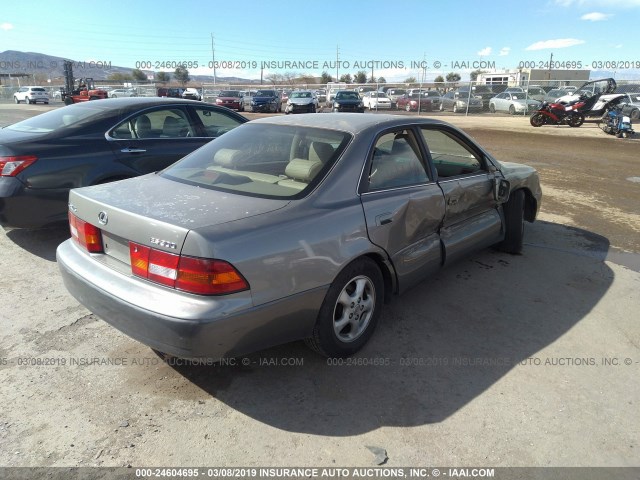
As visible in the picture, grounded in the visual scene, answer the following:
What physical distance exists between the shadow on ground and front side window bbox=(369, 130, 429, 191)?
107 centimetres

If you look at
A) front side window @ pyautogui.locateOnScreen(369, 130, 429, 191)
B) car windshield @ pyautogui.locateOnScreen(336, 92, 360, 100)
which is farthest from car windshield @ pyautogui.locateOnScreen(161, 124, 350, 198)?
car windshield @ pyautogui.locateOnScreen(336, 92, 360, 100)

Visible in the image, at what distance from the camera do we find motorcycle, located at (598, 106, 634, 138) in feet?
53.9

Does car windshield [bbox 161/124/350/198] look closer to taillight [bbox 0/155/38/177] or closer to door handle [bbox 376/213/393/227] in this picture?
door handle [bbox 376/213/393/227]

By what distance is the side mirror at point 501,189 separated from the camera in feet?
14.2

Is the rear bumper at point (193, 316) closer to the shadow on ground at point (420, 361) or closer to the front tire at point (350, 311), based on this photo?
the front tire at point (350, 311)

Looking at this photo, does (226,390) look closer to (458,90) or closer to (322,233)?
(322,233)

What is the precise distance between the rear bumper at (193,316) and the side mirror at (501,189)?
2.46 m

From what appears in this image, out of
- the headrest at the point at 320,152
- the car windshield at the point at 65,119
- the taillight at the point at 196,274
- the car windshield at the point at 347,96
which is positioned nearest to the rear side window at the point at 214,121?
the car windshield at the point at 65,119

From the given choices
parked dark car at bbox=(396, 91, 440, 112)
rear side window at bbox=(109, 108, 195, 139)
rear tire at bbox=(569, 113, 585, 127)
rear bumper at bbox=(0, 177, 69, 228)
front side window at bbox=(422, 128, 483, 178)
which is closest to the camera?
front side window at bbox=(422, 128, 483, 178)

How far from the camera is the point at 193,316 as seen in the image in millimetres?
2244

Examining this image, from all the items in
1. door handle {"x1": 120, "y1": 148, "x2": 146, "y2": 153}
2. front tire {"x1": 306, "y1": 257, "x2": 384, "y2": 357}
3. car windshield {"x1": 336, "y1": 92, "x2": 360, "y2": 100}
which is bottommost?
front tire {"x1": 306, "y1": 257, "x2": 384, "y2": 357}

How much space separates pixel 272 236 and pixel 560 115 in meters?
20.6

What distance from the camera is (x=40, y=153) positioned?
14.7 ft

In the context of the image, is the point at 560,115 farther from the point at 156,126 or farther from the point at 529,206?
the point at 156,126
